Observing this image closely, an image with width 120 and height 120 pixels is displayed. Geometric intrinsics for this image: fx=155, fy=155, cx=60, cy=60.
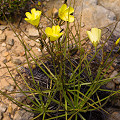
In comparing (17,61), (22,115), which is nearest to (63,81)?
(22,115)

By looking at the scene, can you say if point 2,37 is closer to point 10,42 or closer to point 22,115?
point 10,42

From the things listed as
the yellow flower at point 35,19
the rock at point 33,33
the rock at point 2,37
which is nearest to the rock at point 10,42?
Answer: the rock at point 2,37

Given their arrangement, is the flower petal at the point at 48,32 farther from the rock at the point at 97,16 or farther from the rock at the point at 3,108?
the rock at the point at 97,16

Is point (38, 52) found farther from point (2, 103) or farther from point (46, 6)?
point (46, 6)

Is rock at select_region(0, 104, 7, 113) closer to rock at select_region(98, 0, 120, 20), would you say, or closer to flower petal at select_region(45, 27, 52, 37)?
flower petal at select_region(45, 27, 52, 37)

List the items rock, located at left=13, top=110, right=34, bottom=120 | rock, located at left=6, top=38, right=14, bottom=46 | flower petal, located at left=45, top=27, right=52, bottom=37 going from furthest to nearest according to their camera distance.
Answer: rock, located at left=6, top=38, right=14, bottom=46 → rock, located at left=13, top=110, right=34, bottom=120 → flower petal, located at left=45, top=27, right=52, bottom=37

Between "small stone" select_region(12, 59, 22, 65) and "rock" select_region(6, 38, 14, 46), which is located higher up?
"rock" select_region(6, 38, 14, 46)

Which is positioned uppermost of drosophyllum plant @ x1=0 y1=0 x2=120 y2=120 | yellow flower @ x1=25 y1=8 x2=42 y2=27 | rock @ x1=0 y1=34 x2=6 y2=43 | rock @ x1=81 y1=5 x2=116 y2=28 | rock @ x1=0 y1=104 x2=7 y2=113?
rock @ x1=81 y1=5 x2=116 y2=28

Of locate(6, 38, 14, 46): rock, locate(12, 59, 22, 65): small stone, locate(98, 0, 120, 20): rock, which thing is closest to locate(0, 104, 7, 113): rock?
locate(12, 59, 22, 65): small stone
